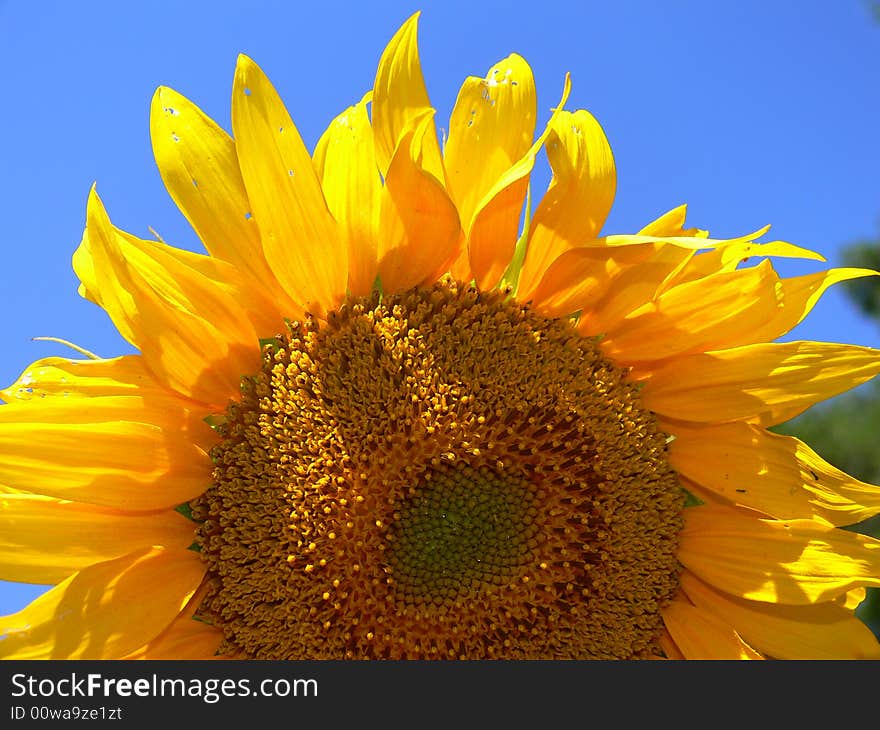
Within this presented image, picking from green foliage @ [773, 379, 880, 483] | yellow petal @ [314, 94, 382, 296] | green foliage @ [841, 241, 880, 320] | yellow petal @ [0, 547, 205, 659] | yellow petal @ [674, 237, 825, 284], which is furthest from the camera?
green foliage @ [841, 241, 880, 320]

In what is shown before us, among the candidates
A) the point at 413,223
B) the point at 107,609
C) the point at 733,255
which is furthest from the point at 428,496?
the point at 733,255

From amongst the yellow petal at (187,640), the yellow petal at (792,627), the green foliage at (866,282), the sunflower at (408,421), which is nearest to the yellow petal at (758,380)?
the sunflower at (408,421)

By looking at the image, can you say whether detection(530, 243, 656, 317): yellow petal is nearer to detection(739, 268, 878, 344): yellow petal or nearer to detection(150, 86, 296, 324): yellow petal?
detection(739, 268, 878, 344): yellow petal

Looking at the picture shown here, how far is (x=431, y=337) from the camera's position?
69.9 inches

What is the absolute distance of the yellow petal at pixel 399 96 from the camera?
5.84 ft

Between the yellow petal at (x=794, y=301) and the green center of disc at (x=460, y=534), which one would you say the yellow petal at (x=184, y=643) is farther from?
the yellow petal at (x=794, y=301)

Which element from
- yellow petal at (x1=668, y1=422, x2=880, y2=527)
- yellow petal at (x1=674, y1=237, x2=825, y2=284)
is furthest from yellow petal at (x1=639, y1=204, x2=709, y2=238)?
yellow petal at (x1=668, y1=422, x2=880, y2=527)

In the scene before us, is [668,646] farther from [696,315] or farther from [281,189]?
[281,189]

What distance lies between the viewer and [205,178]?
1.78 m

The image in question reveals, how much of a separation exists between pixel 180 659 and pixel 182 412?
0.46 metres

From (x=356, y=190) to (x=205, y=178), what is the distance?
280mm

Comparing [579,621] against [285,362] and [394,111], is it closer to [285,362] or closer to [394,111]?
[285,362]

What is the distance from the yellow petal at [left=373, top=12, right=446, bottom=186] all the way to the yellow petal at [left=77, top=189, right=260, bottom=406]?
39cm

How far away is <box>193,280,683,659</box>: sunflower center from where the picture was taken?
169 centimetres
